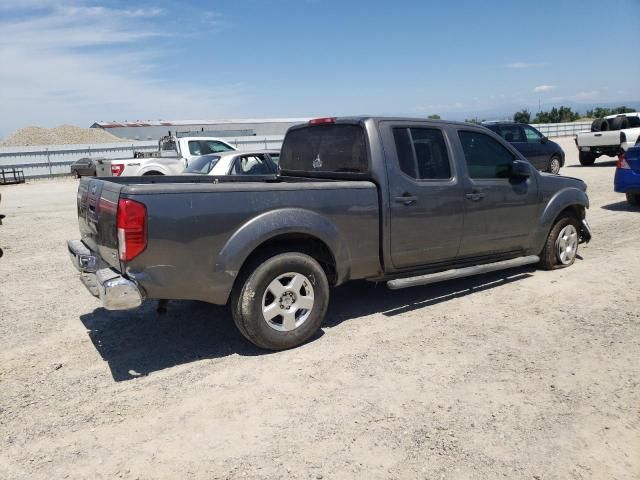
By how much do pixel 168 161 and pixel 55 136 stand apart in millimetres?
32941

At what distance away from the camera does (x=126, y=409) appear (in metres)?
3.58

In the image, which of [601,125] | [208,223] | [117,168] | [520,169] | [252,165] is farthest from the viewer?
[601,125]

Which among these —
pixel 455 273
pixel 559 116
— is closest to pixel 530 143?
pixel 455 273

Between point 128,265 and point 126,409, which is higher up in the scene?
point 128,265

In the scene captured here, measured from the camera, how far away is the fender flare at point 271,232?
13.3 ft

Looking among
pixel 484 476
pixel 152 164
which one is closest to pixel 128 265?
pixel 484 476

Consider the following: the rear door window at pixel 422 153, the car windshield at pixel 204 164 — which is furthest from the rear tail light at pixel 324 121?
the car windshield at pixel 204 164

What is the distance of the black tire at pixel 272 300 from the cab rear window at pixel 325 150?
113 centimetres

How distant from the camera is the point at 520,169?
5832 millimetres

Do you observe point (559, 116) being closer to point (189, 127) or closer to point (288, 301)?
point (189, 127)

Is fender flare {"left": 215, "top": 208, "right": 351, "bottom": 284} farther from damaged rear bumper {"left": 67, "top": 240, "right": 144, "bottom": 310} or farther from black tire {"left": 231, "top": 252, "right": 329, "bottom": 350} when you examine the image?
damaged rear bumper {"left": 67, "top": 240, "right": 144, "bottom": 310}

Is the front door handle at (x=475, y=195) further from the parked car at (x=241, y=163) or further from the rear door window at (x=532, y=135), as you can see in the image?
the rear door window at (x=532, y=135)

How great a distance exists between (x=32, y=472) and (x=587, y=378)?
3.62 m

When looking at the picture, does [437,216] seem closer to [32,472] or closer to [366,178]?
[366,178]
